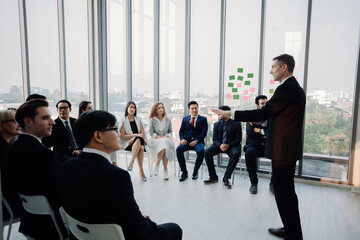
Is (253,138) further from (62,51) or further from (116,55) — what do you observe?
(62,51)

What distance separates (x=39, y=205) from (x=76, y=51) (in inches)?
182

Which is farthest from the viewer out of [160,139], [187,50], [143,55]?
[143,55]

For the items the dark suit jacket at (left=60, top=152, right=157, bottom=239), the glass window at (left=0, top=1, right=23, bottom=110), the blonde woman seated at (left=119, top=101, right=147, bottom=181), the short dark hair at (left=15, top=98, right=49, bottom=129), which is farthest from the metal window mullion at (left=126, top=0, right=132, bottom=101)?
the dark suit jacket at (left=60, top=152, right=157, bottom=239)

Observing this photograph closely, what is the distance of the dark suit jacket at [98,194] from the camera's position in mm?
1103

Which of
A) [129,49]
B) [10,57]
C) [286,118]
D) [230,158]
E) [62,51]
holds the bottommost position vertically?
[230,158]

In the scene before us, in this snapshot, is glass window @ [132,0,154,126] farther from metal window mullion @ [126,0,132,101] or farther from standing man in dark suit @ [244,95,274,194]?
standing man in dark suit @ [244,95,274,194]

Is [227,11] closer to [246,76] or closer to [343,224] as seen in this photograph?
[246,76]

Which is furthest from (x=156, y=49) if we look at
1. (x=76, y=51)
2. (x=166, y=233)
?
(x=166, y=233)

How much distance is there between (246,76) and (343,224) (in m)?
2.68

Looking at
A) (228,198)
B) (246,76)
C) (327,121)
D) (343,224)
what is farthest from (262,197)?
(246,76)

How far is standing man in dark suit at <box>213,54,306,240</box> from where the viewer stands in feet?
6.88

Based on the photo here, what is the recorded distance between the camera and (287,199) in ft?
6.99

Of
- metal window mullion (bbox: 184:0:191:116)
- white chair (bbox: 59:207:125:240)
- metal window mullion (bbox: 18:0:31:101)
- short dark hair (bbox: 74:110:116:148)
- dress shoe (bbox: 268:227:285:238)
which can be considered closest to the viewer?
white chair (bbox: 59:207:125:240)

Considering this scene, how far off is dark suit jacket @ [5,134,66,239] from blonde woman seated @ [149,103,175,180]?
2665 millimetres
